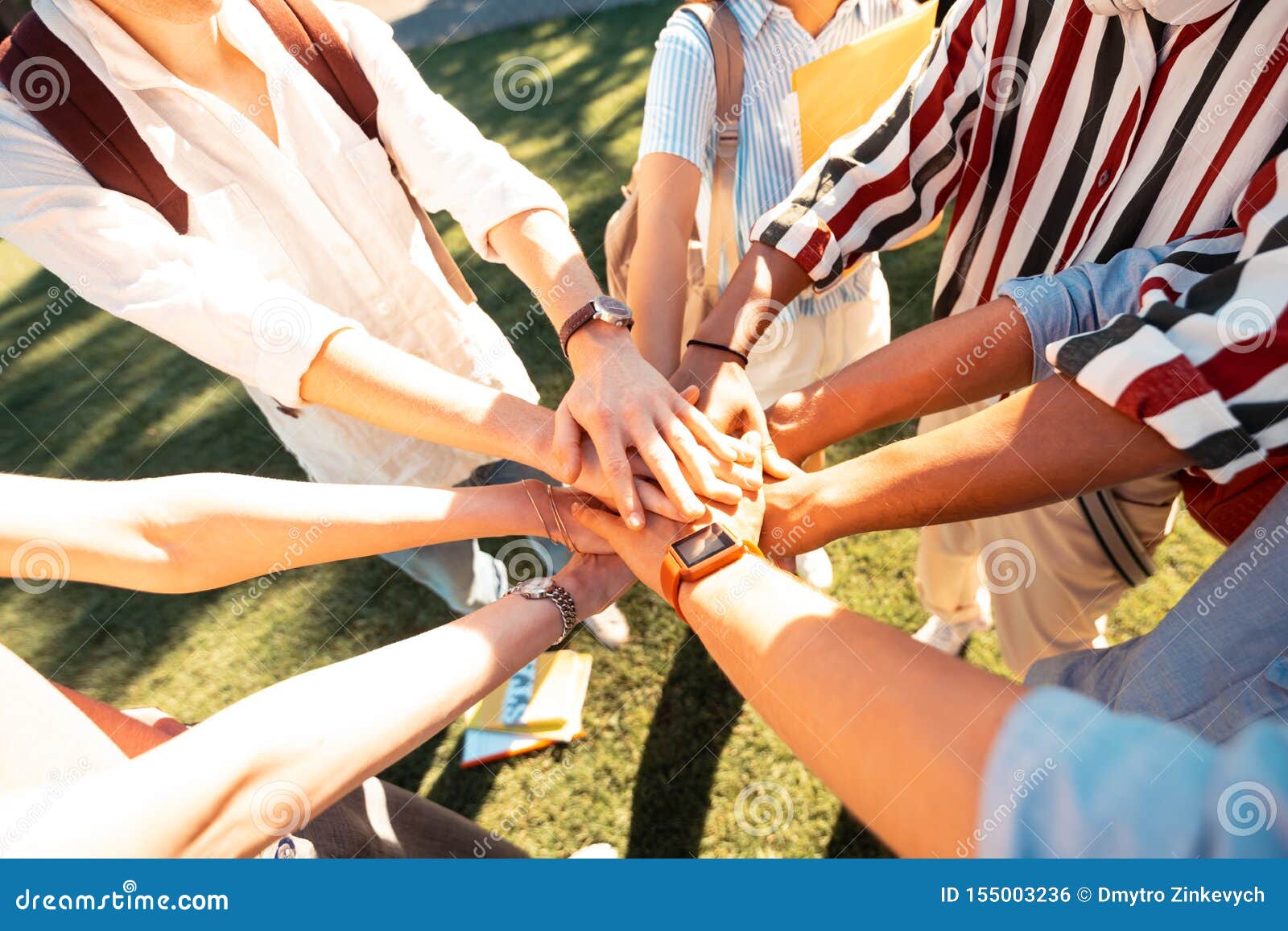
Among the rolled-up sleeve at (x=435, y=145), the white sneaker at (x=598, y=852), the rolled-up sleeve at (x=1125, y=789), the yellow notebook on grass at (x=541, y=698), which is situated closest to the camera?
the rolled-up sleeve at (x=1125, y=789)

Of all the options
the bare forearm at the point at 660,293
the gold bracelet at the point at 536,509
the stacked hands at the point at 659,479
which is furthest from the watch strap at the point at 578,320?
the gold bracelet at the point at 536,509

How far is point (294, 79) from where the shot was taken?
70.0 inches

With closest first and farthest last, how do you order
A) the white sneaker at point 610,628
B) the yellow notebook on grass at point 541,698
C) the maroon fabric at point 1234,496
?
the maroon fabric at point 1234,496 → the yellow notebook on grass at point 541,698 → the white sneaker at point 610,628

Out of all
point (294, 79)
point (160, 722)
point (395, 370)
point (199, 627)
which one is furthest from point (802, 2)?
point (199, 627)

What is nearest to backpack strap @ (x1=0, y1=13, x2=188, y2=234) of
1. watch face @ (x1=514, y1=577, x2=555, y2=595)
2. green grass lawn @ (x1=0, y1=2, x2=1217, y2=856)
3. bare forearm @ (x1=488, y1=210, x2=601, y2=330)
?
bare forearm @ (x1=488, y1=210, x2=601, y2=330)

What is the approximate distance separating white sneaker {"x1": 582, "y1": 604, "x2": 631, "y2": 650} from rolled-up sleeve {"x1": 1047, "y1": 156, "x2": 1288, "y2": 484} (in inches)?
86.3

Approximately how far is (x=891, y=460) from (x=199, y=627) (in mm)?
3233

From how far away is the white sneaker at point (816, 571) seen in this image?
318 cm

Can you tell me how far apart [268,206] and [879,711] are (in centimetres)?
176

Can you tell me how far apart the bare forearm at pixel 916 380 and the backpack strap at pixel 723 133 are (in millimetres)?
663

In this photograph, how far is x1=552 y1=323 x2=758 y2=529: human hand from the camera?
1.76 m

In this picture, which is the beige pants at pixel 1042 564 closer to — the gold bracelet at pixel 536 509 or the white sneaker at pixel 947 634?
the white sneaker at pixel 947 634

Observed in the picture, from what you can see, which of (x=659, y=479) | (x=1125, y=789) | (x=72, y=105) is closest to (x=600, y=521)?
(x=659, y=479)

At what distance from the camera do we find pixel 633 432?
1811mm
